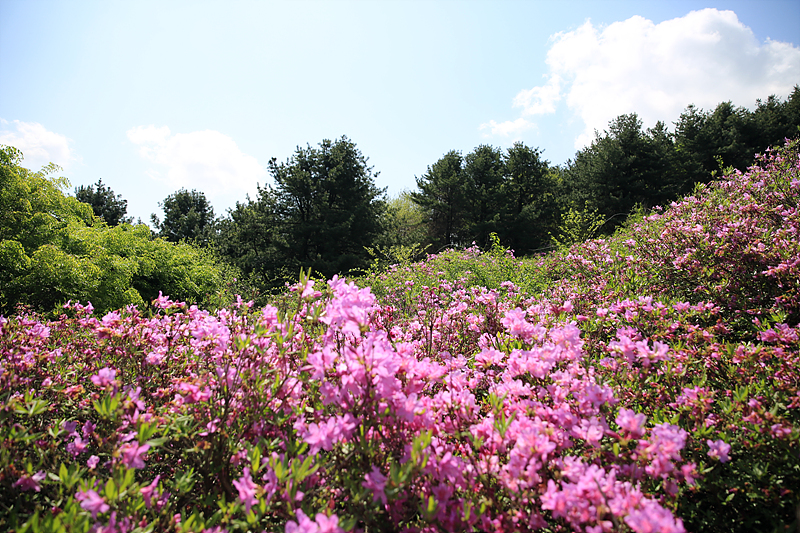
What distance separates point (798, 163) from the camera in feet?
17.6

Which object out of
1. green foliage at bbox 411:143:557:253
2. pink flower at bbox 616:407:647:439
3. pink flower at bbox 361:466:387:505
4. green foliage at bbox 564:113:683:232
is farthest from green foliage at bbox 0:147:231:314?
green foliage at bbox 564:113:683:232

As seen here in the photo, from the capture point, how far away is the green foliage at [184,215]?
134ft

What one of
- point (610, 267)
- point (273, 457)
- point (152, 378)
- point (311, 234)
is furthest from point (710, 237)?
point (311, 234)

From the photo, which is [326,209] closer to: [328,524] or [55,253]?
[55,253]

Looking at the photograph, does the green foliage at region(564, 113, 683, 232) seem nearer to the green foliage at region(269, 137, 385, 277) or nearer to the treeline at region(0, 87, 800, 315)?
the treeline at region(0, 87, 800, 315)

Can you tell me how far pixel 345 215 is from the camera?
1950 centimetres

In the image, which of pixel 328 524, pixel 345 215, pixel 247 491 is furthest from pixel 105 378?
pixel 345 215

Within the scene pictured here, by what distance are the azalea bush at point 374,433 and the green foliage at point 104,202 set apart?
48382 millimetres

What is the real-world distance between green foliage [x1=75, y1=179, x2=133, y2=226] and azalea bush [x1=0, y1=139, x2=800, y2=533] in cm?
4838

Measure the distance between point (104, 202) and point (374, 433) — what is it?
53.6 m

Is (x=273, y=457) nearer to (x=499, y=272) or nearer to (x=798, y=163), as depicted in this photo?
(x=499, y=272)

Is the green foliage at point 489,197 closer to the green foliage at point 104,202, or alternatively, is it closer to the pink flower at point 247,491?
the pink flower at point 247,491

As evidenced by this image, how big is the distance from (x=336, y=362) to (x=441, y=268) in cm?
715

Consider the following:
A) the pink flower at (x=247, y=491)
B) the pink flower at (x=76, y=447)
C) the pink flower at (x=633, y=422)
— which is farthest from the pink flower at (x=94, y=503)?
the pink flower at (x=633, y=422)
